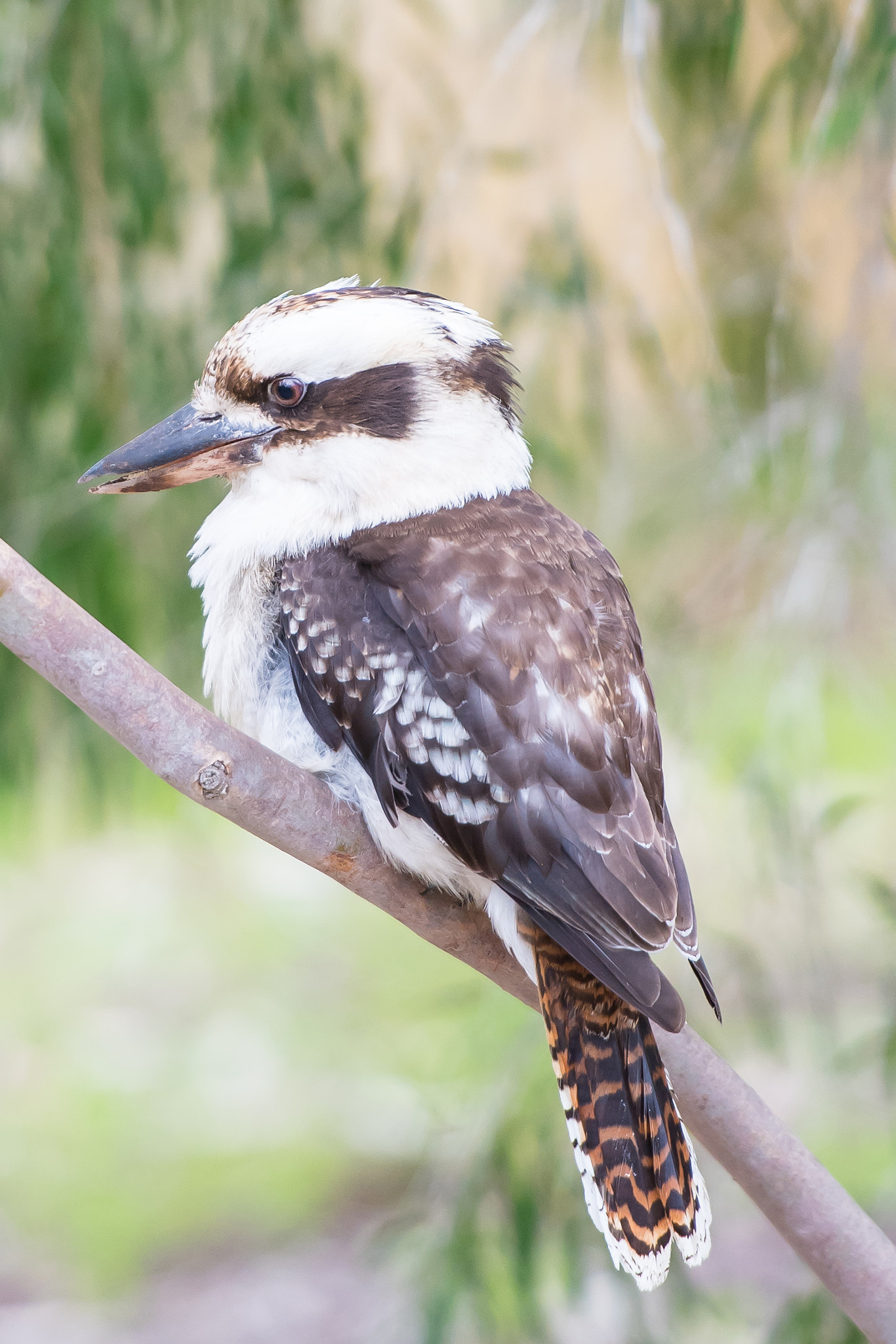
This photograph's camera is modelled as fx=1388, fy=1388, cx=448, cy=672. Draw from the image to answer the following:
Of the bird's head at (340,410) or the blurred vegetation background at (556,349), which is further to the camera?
the blurred vegetation background at (556,349)

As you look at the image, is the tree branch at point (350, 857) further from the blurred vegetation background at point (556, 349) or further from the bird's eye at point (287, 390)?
the blurred vegetation background at point (556, 349)

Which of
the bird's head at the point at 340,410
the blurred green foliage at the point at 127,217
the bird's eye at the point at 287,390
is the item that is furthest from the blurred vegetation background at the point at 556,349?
the bird's eye at the point at 287,390

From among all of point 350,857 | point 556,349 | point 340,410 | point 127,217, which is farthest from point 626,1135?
point 127,217

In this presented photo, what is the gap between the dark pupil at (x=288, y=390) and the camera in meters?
1.39

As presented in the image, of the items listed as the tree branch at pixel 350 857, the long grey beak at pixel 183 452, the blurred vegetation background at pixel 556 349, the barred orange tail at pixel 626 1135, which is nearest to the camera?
the tree branch at pixel 350 857

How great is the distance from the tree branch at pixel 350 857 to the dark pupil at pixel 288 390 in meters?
0.41

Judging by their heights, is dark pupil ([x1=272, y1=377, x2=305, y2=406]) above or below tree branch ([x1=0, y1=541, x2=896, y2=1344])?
above

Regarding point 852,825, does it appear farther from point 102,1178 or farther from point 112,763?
point 102,1178

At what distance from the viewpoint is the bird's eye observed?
4.57 ft

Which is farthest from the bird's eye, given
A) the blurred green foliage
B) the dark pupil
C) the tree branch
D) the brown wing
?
the blurred green foliage

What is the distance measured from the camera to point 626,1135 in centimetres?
123

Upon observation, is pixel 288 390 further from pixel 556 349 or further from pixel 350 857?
pixel 556 349

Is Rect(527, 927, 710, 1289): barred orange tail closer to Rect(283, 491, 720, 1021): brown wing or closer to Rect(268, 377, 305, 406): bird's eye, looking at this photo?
Rect(283, 491, 720, 1021): brown wing

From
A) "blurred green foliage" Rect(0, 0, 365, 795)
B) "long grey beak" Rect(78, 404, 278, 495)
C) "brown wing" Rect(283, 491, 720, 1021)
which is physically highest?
"blurred green foliage" Rect(0, 0, 365, 795)
